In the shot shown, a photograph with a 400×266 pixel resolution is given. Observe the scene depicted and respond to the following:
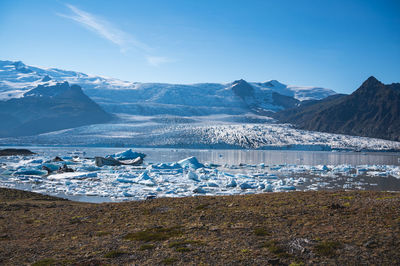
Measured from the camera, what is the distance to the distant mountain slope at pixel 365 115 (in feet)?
444

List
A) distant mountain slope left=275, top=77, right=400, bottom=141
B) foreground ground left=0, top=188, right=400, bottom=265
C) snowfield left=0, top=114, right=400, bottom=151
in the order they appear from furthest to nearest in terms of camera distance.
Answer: distant mountain slope left=275, top=77, right=400, bottom=141 → snowfield left=0, top=114, right=400, bottom=151 → foreground ground left=0, top=188, right=400, bottom=265

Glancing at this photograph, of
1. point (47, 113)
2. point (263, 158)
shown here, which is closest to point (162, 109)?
point (47, 113)

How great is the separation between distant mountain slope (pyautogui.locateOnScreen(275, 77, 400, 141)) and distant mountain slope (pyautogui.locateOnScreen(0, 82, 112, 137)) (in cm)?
9249

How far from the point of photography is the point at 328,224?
26.7 ft

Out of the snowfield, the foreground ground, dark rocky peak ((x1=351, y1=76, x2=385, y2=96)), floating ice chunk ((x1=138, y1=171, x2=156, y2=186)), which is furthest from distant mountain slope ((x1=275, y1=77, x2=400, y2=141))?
the foreground ground

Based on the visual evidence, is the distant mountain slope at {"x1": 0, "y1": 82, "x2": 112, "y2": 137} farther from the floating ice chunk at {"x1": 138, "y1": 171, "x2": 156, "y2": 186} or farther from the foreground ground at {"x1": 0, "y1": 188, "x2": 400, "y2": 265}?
the foreground ground at {"x1": 0, "y1": 188, "x2": 400, "y2": 265}

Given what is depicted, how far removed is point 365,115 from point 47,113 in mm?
137415

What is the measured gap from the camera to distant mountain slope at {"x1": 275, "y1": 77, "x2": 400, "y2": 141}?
444 feet

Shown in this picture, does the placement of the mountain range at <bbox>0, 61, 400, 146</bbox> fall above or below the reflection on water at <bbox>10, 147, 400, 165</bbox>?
above

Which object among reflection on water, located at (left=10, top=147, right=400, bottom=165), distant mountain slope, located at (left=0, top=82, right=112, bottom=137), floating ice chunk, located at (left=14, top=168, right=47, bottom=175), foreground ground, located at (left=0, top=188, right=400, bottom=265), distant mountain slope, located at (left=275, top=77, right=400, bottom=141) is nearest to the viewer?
foreground ground, located at (left=0, top=188, right=400, bottom=265)

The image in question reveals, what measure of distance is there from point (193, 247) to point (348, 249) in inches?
120

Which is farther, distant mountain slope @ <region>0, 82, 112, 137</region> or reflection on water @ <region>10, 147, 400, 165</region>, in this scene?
distant mountain slope @ <region>0, 82, 112, 137</region>

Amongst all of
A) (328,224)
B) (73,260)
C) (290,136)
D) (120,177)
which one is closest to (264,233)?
(328,224)

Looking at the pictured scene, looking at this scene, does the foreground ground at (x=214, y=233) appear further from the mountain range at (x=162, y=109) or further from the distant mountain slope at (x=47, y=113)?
the distant mountain slope at (x=47, y=113)
